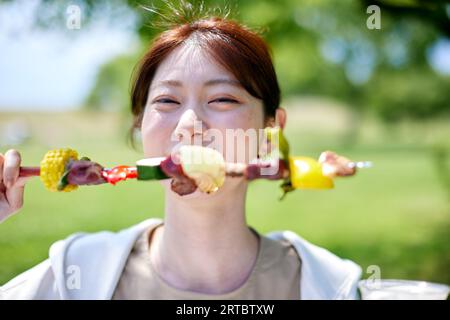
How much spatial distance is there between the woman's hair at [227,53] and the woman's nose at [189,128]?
0.21 metres

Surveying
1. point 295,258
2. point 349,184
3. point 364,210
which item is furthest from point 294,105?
point 295,258

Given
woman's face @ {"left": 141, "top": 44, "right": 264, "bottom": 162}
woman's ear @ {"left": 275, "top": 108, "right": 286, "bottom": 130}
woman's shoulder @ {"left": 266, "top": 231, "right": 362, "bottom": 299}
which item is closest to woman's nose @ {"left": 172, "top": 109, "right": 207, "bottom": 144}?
woman's face @ {"left": 141, "top": 44, "right": 264, "bottom": 162}

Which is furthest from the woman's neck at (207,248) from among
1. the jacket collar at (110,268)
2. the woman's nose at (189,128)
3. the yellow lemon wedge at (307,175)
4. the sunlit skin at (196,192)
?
the yellow lemon wedge at (307,175)

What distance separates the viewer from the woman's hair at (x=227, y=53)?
1.50 meters

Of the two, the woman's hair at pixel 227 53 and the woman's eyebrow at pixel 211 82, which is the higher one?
the woman's hair at pixel 227 53

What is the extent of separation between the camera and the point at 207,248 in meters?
1.63

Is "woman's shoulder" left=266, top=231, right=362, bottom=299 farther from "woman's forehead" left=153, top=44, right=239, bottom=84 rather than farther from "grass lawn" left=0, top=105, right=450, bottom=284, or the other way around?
"grass lawn" left=0, top=105, right=450, bottom=284

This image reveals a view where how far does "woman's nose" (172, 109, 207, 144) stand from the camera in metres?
1.35

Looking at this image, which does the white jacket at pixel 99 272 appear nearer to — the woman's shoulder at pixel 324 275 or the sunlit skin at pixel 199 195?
the woman's shoulder at pixel 324 275

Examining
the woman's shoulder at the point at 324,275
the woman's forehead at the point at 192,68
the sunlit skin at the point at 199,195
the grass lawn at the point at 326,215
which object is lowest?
the grass lawn at the point at 326,215

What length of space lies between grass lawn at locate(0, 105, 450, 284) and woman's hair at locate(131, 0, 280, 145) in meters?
2.25

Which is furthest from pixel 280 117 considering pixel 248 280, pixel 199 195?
pixel 248 280

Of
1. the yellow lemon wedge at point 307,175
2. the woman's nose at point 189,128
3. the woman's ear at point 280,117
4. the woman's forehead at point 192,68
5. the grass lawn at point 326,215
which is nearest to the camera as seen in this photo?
the yellow lemon wedge at point 307,175

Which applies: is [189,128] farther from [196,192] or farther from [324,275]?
[324,275]
